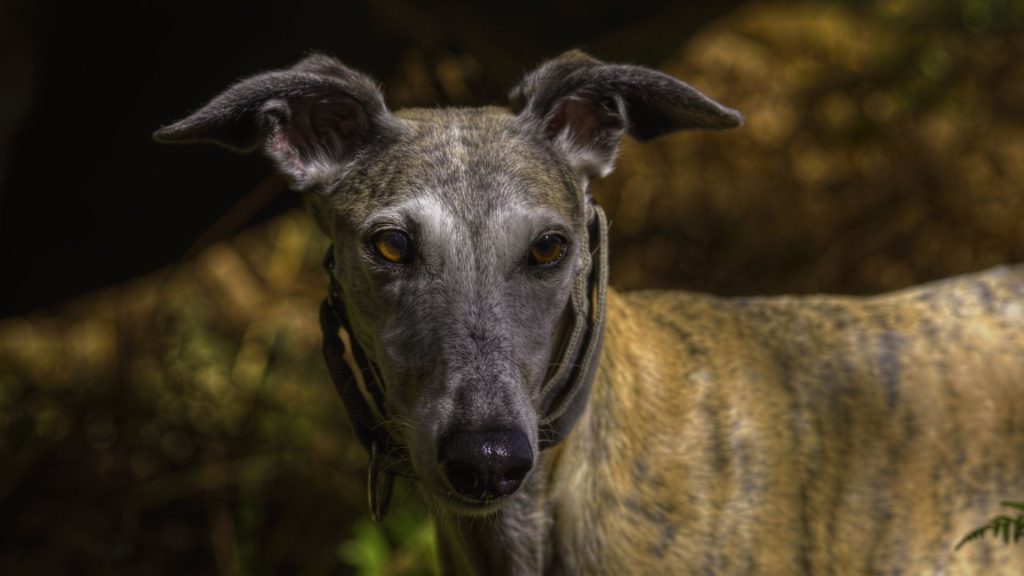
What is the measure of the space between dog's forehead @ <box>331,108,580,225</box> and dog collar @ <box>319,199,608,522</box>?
0.18m

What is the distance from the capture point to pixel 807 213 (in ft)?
22.7

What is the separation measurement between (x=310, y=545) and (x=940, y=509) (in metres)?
2.96

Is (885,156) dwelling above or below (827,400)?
below

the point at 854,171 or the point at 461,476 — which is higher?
the point at 461,476

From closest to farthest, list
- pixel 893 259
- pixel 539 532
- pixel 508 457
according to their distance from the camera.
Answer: pixel 508 457
pixel 539 532
pixel 893 259

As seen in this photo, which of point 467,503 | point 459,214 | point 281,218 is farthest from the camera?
point 281,218

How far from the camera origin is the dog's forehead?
112 inches

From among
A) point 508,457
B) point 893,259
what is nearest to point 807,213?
point 893,259

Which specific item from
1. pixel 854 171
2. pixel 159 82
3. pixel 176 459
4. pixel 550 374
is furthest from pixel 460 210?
pixel 854 171

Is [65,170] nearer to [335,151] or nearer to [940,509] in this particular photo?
[335,151]

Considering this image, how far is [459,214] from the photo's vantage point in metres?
2.79

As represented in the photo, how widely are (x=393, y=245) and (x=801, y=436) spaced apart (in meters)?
1.38

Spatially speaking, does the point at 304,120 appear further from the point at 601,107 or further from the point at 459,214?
the point at 601,107

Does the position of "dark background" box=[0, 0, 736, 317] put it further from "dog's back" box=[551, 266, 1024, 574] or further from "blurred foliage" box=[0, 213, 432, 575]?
"dog's back" box=[551, 266, 1024, 574]
